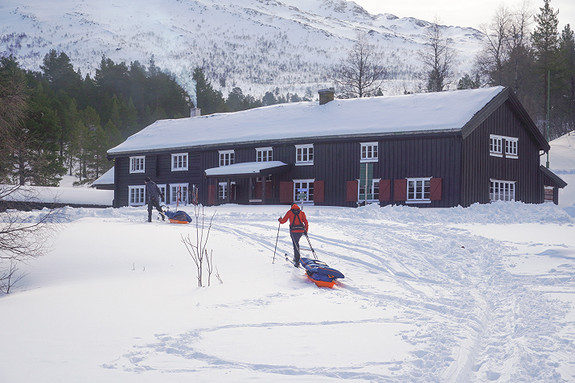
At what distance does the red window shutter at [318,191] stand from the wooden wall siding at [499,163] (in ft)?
23.7

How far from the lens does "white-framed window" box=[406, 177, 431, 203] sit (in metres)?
29.8

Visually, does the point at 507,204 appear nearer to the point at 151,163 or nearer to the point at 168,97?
the point at 151,163

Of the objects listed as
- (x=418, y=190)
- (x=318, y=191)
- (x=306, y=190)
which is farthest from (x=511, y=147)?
(x=306, y=190)

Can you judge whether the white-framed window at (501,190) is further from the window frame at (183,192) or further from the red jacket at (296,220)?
the red jacket at (296,220)

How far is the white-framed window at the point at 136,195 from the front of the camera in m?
40.4

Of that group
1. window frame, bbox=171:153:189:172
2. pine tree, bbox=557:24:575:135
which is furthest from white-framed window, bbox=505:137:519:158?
pine tree, bbox=557:24:575:135

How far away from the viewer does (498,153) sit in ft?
104

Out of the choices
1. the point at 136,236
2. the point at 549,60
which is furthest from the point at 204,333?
the point at 549,60

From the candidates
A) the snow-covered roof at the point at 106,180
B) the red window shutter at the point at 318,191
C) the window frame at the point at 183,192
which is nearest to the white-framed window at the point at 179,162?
the window frame at the point at 183,192

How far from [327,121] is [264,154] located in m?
3.93

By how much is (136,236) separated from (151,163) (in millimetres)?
23655

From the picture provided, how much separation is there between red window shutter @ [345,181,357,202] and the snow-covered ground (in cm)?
1321

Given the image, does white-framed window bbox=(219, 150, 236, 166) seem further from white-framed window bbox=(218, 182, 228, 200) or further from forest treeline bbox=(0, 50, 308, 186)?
forest treeline bbox=(0, 50, 308, 186)

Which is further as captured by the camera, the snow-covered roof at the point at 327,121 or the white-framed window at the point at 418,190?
the snow-covered roof at the point at 327,121
